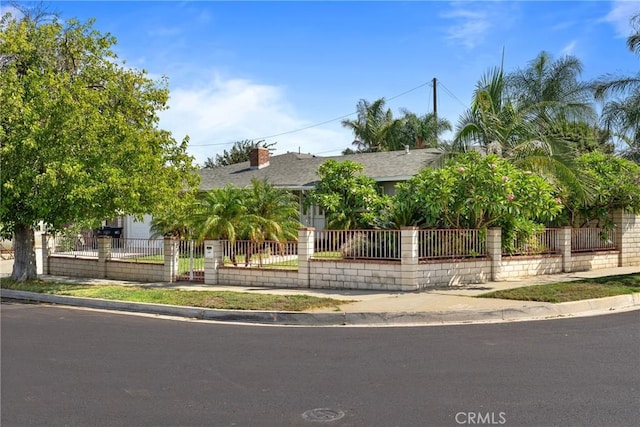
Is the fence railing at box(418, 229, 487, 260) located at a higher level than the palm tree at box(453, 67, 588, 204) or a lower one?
lower

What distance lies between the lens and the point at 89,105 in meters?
15.1

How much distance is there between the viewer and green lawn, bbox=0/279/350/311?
11.9m

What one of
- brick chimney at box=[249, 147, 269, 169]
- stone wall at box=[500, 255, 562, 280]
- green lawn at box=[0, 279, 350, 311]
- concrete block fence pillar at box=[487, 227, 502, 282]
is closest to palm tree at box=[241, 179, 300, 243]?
green lawn at box=[0, 279, 350, 311]

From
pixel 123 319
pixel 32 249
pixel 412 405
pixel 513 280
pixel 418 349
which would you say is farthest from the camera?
pixel 32 249

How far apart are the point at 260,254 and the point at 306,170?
1372cm

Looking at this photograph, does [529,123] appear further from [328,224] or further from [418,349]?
[418,349]

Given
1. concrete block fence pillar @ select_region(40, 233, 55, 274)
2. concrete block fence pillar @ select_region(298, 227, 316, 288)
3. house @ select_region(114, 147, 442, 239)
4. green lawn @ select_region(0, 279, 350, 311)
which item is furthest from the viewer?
house @ select_region(114, 147, 442, 239)

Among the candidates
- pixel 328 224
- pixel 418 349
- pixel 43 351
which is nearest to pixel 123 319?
pixel 43 351

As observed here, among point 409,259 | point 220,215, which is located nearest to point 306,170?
point 220,215

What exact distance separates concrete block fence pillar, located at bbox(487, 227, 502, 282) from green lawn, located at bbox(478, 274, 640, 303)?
162cm

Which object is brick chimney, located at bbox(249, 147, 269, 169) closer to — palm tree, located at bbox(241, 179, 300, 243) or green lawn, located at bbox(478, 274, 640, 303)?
palm tree, located at bbox(241, 179, 300, 243)

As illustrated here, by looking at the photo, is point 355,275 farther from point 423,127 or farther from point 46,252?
point 423,127

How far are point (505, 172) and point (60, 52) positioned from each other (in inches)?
536

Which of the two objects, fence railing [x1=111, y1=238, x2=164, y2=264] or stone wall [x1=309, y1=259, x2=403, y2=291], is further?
fence railing [x1=111, y1=238, x2=164, y2=264]
